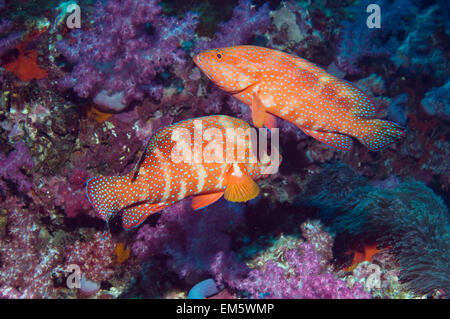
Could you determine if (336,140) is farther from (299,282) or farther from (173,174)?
(173,174)

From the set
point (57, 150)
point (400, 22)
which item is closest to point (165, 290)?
point (57, 150)

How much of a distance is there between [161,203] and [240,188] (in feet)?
3.15

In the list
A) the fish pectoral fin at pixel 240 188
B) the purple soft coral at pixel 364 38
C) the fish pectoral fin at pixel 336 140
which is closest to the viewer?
the fish pectoral fin at pixel 240 188

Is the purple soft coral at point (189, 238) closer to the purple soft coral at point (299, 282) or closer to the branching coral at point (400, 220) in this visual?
the purple soft coral at point (299, 282)

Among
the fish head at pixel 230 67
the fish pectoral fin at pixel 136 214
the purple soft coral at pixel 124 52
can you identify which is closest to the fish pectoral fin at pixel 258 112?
the fish head at pixel 230 67

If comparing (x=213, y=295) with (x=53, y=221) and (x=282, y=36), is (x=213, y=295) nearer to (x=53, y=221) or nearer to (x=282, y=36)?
(x=53, y=221)

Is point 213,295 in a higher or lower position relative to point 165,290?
higher

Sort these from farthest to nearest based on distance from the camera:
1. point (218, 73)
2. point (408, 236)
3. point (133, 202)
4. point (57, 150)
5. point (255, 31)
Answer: point (255, 31) → point (57, 150) → point (408, 236) → point (218, 73) → point (133, 202)

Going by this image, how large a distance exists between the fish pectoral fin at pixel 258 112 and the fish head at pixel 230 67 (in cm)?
24

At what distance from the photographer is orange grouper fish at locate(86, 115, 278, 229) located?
2.87 m

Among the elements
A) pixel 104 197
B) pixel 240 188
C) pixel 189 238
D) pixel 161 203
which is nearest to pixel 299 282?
pixel 240 188

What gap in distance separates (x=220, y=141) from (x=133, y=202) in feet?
3.80

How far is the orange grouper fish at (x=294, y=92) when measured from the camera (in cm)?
318
